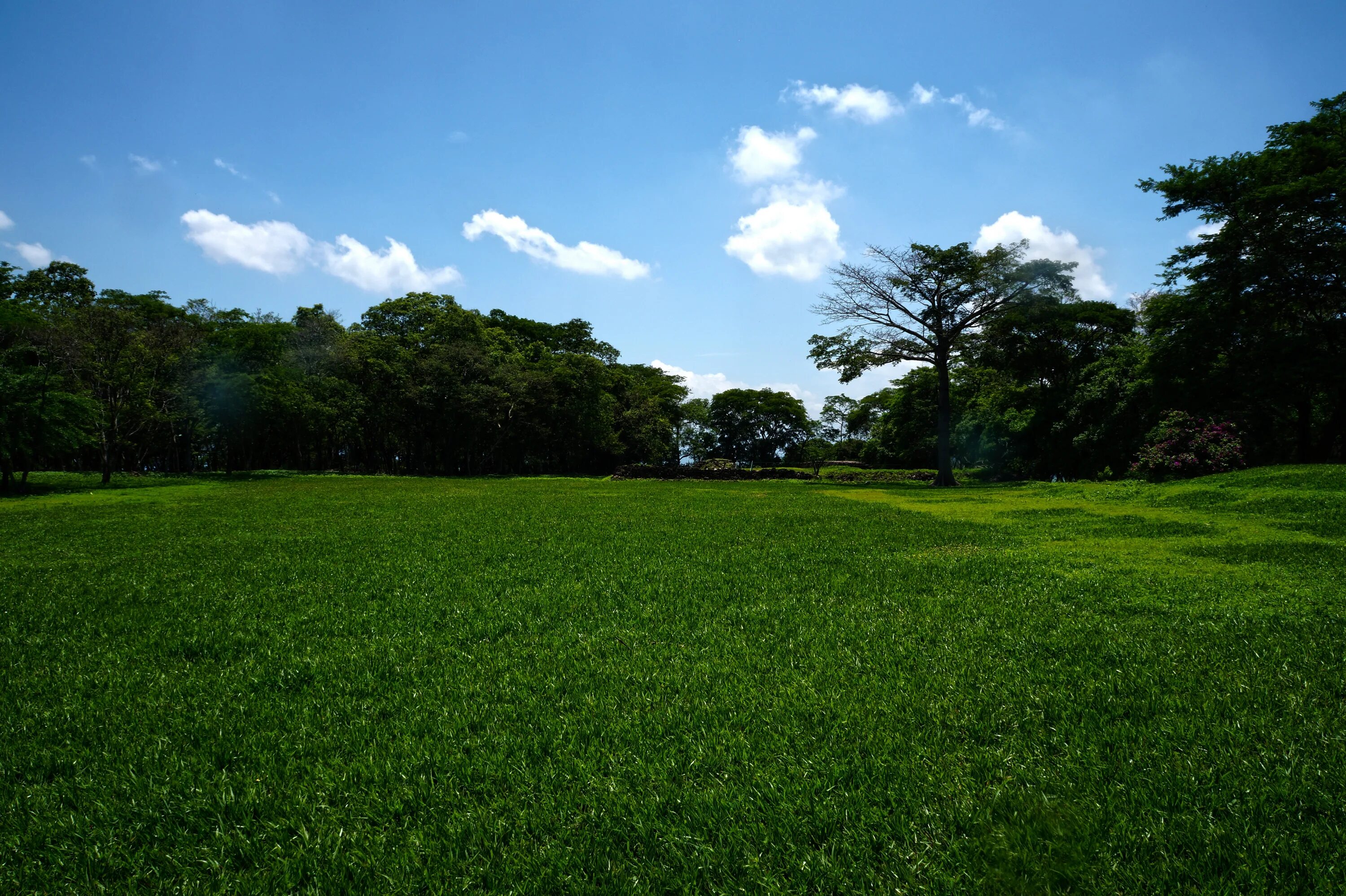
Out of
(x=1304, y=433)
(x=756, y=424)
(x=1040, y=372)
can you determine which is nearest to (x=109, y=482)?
(x=1040, y=372)

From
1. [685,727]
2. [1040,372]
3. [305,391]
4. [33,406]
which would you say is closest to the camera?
[685,727]

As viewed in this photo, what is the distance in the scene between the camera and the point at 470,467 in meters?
58.9

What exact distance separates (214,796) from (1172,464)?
27.1 m

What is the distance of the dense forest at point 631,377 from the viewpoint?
71.4 feet

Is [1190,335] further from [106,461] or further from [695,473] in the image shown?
[106,461]

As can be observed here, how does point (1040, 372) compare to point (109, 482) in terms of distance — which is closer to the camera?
point (109, 482)

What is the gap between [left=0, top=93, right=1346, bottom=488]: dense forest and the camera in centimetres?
2177

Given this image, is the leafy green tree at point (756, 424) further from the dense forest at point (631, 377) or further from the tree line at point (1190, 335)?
the tree line at point (1190, 335)

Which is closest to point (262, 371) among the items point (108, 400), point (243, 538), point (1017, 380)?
point (108, 400)

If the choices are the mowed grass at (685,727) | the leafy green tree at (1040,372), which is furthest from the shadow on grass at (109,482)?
the leafy green tree at (1040,372)

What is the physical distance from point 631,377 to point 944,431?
3970 cm

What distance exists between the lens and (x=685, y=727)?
→ 12.7 ft

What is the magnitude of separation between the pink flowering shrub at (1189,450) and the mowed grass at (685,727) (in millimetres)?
14678

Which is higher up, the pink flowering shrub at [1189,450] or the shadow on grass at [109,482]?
the pink flowering shrub at [1189,450]
